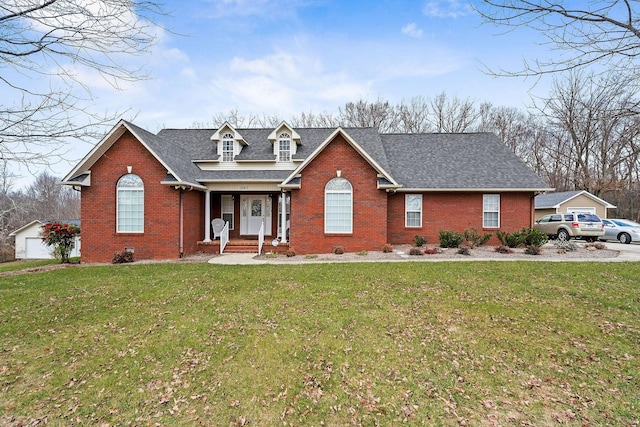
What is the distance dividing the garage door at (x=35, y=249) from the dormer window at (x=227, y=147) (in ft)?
77.6

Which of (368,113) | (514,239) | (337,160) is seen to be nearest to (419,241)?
(514,239)

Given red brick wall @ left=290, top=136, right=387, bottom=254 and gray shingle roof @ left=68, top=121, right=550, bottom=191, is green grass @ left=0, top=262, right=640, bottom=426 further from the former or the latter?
gray shingle roof @ left=68, top=121, right=550, bottom=191

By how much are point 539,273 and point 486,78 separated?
297 inches

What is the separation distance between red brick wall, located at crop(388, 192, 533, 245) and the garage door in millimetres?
32176

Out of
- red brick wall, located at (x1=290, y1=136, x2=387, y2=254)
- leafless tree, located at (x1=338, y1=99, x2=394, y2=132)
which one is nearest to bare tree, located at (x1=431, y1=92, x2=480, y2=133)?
leafless tree, located at (x1=338, y1=99, x2=394, y2=132)

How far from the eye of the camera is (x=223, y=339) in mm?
5621

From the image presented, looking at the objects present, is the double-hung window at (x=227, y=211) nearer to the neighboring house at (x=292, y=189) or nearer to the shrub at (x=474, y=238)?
the neighboring house at (x=292, y=189)

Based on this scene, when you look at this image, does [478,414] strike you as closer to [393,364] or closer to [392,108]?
[393,364]

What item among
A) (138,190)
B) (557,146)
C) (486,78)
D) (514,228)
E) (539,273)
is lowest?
(539,273)

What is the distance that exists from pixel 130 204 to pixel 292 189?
7.51 m

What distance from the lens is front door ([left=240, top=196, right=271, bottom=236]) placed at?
1770 cm

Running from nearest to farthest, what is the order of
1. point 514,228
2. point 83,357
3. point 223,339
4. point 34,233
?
point 83,357 < point 223,339 < point 514,228 < point 34,233

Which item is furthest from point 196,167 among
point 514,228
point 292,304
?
point 514,228

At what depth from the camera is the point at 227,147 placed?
17.7m
